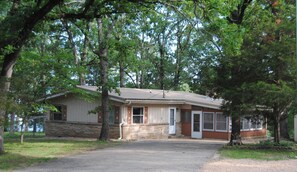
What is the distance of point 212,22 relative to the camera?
13828mm

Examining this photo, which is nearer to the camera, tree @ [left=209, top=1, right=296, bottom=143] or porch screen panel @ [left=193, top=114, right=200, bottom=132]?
tree @ [left=209, top=1, right=296, bottom=143]

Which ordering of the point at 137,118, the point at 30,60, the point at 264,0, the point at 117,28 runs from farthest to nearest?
the point at 137,118 < the point at 117,28 < the point at 264,0 < the point at 30,60

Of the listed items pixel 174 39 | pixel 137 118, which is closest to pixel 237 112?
pixel 137 118

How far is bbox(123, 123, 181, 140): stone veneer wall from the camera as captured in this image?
26750 mm

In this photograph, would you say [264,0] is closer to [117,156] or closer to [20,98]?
[117,156]

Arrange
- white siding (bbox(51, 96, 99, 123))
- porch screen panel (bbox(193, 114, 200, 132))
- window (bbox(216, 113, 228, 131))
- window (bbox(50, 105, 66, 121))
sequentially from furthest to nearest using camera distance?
porch screen panel (bbox(193, 114, 200, 132)), window (bbox(50, 105, 66, 121)), window (bbox(216, 113, 228, 131)), white siding (bbox(51, 96, 99, 123))

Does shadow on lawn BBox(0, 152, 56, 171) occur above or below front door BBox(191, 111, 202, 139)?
below

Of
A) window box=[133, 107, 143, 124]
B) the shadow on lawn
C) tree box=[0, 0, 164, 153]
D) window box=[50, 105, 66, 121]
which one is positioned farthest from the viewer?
Result: window box=[50, 105, 66, 121]

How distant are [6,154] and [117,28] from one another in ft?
41.5

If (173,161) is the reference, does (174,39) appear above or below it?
above

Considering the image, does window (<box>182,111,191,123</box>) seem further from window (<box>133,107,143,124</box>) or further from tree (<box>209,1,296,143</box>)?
tree (<box>209,1,296,143</box>)

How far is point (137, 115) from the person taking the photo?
1088 inches

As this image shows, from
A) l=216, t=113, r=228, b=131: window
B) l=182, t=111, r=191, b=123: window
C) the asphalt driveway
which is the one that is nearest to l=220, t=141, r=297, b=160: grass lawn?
the asphalt driveway

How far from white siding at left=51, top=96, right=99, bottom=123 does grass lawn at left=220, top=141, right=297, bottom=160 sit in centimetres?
1235
